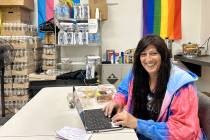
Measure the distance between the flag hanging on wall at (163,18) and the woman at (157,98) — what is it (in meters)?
2.93

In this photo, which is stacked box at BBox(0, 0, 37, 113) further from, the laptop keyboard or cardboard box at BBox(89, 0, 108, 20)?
the laptop keyboard

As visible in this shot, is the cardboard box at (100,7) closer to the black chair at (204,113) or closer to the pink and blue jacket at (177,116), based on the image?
the pink and blue jacket at (177,116)

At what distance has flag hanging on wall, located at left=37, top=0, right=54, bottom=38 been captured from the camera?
15.4ft

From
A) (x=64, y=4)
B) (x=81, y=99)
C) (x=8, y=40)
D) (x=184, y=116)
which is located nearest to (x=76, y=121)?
(x=81, y=99)

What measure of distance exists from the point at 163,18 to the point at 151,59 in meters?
3.25

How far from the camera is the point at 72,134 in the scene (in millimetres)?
1330

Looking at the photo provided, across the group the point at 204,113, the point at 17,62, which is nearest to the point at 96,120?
the point at 204,113

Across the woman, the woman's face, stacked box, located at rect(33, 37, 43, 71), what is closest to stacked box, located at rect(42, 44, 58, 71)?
stacked box, located at rect(33, 37, 43, 71)

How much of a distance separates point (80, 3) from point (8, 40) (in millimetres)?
1316

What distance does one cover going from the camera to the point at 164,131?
4.52ft

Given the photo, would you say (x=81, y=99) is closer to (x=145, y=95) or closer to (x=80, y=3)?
(x=145, y=95)

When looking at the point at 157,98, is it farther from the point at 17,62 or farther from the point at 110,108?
the point at 17,62

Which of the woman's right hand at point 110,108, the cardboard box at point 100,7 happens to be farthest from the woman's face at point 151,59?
the cardboard box at point 100,7

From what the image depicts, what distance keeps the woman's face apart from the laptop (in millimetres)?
377
